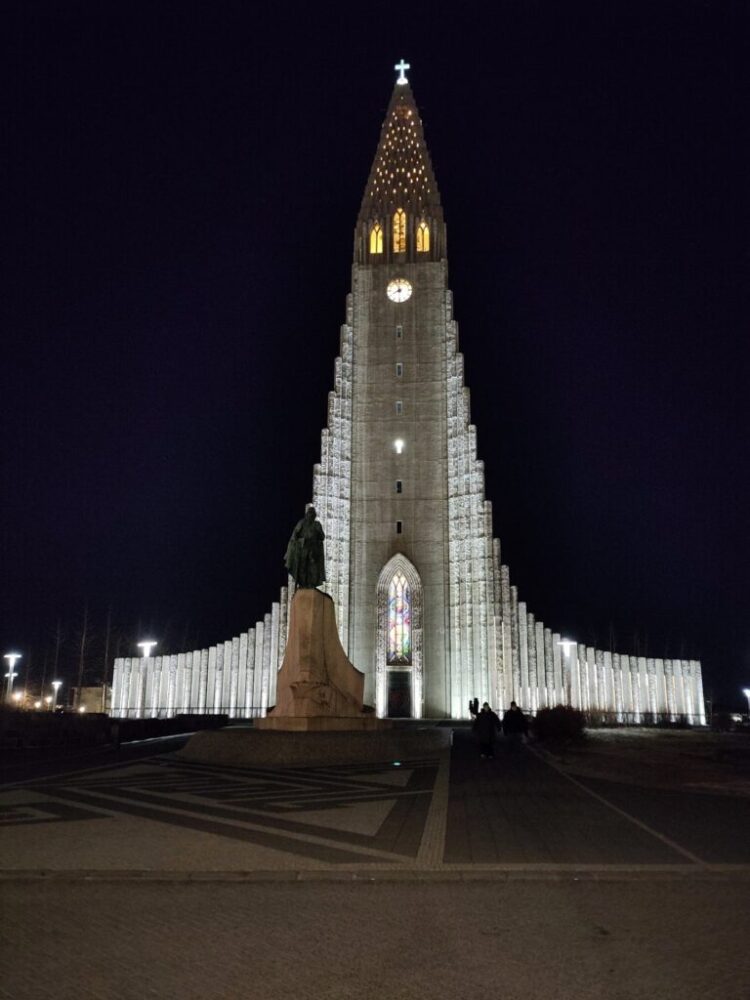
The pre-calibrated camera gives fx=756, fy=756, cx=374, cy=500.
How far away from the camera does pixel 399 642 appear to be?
43500 mm

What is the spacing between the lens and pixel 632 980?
382 cm

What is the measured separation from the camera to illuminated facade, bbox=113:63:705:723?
4200 cm

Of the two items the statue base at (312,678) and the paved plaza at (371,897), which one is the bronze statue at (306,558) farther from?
the paved plaza at (371,897)

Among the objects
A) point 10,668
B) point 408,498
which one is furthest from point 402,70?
point 10,668

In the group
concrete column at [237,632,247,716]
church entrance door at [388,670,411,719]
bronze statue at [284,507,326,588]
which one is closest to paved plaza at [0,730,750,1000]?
bronze statue at [284,507,326,588]

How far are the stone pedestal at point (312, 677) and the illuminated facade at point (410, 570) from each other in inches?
870

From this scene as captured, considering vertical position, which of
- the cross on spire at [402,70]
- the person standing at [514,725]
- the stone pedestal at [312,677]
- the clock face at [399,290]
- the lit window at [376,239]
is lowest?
the person standing at [514,725]

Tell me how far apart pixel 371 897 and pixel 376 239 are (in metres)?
48.2

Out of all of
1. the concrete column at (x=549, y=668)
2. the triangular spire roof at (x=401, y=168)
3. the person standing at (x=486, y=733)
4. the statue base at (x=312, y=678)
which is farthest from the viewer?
the triangular spire roof at (x=401, y=168)

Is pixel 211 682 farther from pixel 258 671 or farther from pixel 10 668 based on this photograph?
pixel 10 668

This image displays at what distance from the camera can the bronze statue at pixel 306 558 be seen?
2014 cm

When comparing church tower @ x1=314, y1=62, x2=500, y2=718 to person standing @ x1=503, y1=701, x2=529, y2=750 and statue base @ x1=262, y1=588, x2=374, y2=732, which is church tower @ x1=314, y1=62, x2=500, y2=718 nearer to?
person standing @ x1=503, y1=701, x2=529, y2=750

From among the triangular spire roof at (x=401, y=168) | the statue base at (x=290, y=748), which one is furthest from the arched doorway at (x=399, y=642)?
the statue base at (x=290, y=748)

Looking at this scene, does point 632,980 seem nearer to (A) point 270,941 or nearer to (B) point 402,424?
(A) point 270,941
